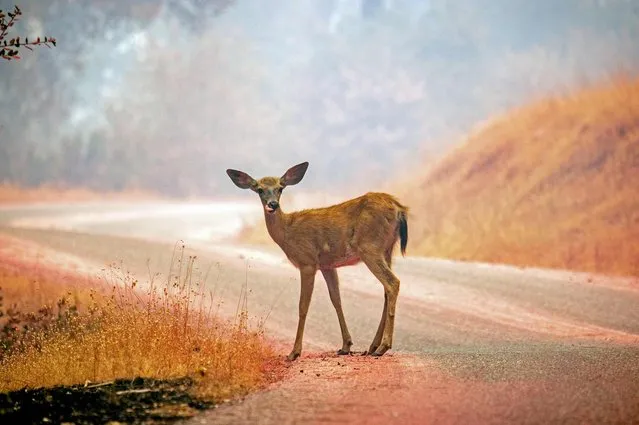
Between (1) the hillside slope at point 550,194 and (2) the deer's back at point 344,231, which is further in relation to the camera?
(1) the hillside slope at point 550,194

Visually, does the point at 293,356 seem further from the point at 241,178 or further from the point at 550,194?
the point at 550,194

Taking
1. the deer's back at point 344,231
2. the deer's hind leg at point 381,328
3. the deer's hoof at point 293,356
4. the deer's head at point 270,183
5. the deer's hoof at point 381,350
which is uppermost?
the deer's head at point 270,183

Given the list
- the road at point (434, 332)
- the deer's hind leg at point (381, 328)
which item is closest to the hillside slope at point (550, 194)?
the road at point (434, 332)

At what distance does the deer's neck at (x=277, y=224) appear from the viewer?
743cm

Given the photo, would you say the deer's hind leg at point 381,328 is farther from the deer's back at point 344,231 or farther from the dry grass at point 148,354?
the dry grass at point 148,354

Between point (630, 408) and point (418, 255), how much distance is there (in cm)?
1063

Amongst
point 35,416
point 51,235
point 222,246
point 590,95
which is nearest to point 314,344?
point 35,416

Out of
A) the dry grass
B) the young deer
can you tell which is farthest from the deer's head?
the dry grass

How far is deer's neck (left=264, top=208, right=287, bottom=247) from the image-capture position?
7.43 metres

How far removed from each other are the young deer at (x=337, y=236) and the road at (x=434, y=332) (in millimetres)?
414

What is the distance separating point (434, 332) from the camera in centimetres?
963

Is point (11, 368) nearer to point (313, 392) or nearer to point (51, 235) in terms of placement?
point (313, 392)

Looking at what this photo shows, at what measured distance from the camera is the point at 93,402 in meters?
5.30

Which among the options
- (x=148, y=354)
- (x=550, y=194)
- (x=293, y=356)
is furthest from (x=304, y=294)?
(x=550, y=194)
